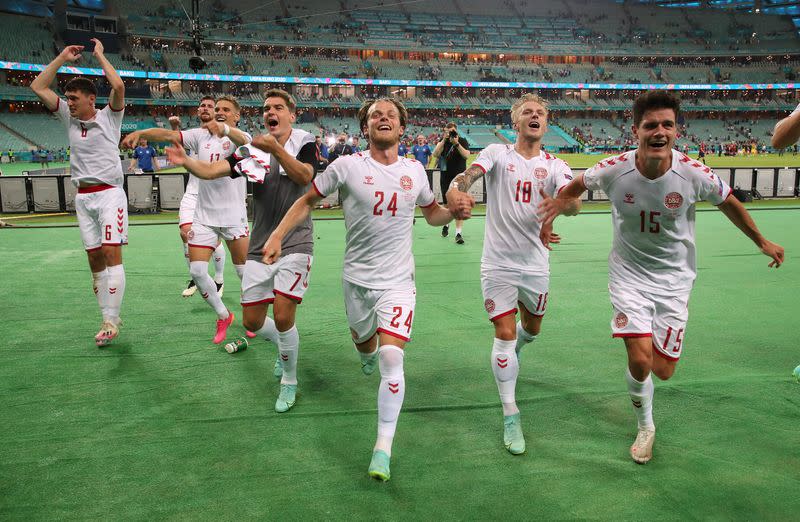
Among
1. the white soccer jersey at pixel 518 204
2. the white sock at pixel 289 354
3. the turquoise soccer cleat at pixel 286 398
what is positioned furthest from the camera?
the white sock at pixel 289 354

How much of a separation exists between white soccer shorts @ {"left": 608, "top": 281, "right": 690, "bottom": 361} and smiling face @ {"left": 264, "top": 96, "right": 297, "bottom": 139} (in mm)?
2887

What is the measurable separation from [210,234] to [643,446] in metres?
4.76

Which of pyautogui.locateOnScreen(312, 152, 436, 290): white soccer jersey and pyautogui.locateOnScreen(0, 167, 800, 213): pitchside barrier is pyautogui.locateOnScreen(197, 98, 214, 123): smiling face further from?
pyautogui.locateOnScreen(0, 167, 800, 213): pitchside barrier

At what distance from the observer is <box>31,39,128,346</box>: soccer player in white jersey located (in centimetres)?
629

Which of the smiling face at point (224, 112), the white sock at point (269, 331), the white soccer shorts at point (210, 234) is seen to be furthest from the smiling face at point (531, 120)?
the white soccer shorts at point (210, 234)

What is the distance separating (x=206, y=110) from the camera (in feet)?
20.0

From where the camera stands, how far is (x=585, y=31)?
91.6 m

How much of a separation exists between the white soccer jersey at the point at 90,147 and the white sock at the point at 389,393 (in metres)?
4.06

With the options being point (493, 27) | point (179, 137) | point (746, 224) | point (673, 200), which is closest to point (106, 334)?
point (179, 137)

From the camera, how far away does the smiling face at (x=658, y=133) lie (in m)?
3.77

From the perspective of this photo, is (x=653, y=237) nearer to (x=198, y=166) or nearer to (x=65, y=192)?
(x=198, y=166)

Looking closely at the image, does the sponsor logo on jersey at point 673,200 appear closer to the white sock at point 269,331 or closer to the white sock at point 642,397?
the white sock at point 642,397

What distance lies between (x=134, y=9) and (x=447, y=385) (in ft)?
265

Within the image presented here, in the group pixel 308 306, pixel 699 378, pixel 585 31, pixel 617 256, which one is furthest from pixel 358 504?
pixel 585 31
